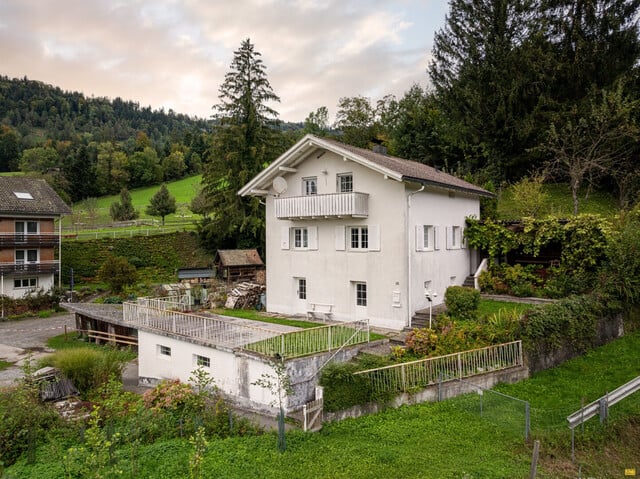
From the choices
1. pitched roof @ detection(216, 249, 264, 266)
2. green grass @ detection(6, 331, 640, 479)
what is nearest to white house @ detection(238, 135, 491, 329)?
green grass @ detection(6, 331, 640, 479)

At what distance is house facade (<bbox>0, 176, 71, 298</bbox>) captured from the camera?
3238cm

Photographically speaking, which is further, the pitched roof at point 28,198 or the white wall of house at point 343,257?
the pitched roof at point 28,198

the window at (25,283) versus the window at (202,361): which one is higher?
the window at (25,283)

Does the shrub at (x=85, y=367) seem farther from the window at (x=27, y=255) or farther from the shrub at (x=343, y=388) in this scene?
the window at (x=27, y=255)

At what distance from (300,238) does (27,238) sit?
2522 cm

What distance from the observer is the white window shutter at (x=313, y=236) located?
20.9 meters

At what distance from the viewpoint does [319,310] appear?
20.6m

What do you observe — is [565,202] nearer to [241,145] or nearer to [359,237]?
[359,237]

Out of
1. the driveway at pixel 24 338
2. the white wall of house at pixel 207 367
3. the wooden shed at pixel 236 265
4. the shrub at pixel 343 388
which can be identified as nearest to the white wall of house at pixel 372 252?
the shrub at pixel 343 388

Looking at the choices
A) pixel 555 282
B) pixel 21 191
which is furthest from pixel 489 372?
pixel 21 191

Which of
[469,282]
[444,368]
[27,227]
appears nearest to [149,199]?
[27,227]

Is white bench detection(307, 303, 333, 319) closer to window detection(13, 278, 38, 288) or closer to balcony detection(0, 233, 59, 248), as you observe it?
window detection(13, 278, 38, 288)

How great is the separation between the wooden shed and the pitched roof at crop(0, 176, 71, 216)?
52.6 ft

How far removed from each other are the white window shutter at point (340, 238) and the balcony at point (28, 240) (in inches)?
1082
